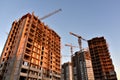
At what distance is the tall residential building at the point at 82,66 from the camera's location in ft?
470

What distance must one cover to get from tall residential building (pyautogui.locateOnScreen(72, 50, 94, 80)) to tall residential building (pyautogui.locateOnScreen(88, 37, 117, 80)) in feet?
109

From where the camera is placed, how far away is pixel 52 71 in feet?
247

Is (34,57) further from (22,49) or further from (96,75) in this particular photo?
(96,75)

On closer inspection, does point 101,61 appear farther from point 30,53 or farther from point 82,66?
point 30,53

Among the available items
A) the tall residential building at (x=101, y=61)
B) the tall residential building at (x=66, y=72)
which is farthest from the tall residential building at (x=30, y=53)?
the tall residential building at (x=66, y=72)

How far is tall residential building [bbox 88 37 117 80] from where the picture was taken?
339 ft

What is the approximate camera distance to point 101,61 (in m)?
110

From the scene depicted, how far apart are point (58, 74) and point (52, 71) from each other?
802cm

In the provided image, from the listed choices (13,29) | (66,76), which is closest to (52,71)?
(13,29)

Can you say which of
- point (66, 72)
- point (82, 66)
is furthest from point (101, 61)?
point (66, 72)

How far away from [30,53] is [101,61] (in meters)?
72.1

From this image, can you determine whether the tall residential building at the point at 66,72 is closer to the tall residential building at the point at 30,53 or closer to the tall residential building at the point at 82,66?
the tall residential building at the point at 82,66

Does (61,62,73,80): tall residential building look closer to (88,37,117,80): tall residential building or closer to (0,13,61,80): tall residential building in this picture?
(88,37,117,80): tall residential building

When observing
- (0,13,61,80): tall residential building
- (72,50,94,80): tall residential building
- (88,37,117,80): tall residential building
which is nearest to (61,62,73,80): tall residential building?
(72,50,94,80): tall residential building
